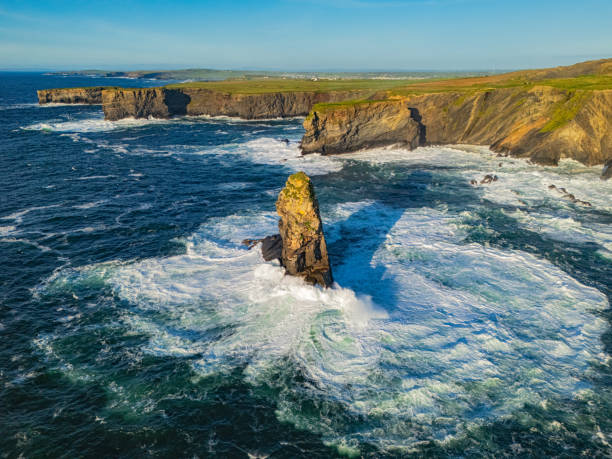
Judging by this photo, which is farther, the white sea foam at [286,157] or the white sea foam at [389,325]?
the white sea foam at [286,157]

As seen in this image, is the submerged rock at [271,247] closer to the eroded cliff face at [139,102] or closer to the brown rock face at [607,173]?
the brown rock face at [607,173]

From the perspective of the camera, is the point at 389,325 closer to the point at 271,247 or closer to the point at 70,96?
the point at 271,247

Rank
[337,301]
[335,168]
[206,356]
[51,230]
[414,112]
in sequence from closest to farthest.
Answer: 1. [206,356]
2. [337,301]
3. [51,230]
4. [335,168]
5. [414,112]

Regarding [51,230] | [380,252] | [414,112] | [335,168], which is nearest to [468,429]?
[380,252]

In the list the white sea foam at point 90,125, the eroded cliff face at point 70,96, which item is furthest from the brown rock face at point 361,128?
the eroded cliff face at point 70,96

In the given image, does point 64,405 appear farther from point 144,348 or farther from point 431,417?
point 431,417

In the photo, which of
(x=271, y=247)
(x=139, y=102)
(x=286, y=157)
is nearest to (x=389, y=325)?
(x=271, y=247)

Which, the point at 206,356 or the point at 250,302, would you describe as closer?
the point at 206,356
